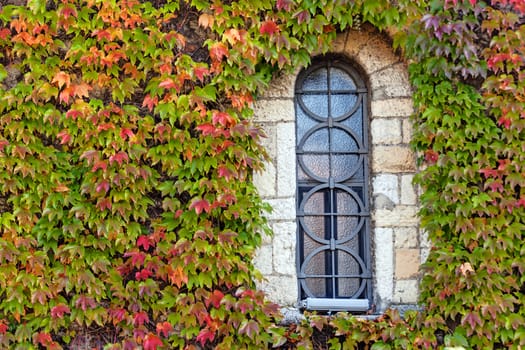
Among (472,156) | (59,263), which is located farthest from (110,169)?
(472,156)

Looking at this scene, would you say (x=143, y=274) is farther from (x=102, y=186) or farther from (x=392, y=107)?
(x=392, y=107)

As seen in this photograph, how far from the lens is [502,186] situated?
14.1 feet

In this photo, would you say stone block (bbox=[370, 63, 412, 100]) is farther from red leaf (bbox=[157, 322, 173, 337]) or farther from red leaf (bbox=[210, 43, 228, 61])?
red leaf (bbox=[157, 322, 173, 337])

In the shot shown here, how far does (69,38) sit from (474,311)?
3.09m

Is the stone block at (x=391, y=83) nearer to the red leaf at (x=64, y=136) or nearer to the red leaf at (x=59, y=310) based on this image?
the red leaf at (x=64, y=136)

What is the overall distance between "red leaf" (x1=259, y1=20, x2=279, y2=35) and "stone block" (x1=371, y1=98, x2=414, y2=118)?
0.81 m

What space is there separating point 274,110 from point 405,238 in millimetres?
1194

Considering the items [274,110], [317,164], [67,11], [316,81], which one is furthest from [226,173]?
[67,11]

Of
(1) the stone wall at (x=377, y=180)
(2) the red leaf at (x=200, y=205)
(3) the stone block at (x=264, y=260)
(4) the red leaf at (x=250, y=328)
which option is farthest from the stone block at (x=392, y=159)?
(4) the red leaf at (x=250, y=328)

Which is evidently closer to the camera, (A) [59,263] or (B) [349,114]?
(A) [59,263]

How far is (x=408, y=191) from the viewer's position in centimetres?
451

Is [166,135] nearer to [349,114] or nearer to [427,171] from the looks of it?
[349,114]

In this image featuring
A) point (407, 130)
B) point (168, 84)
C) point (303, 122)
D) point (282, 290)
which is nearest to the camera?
point (168, 84)

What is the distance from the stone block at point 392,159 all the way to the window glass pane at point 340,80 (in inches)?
18.6
